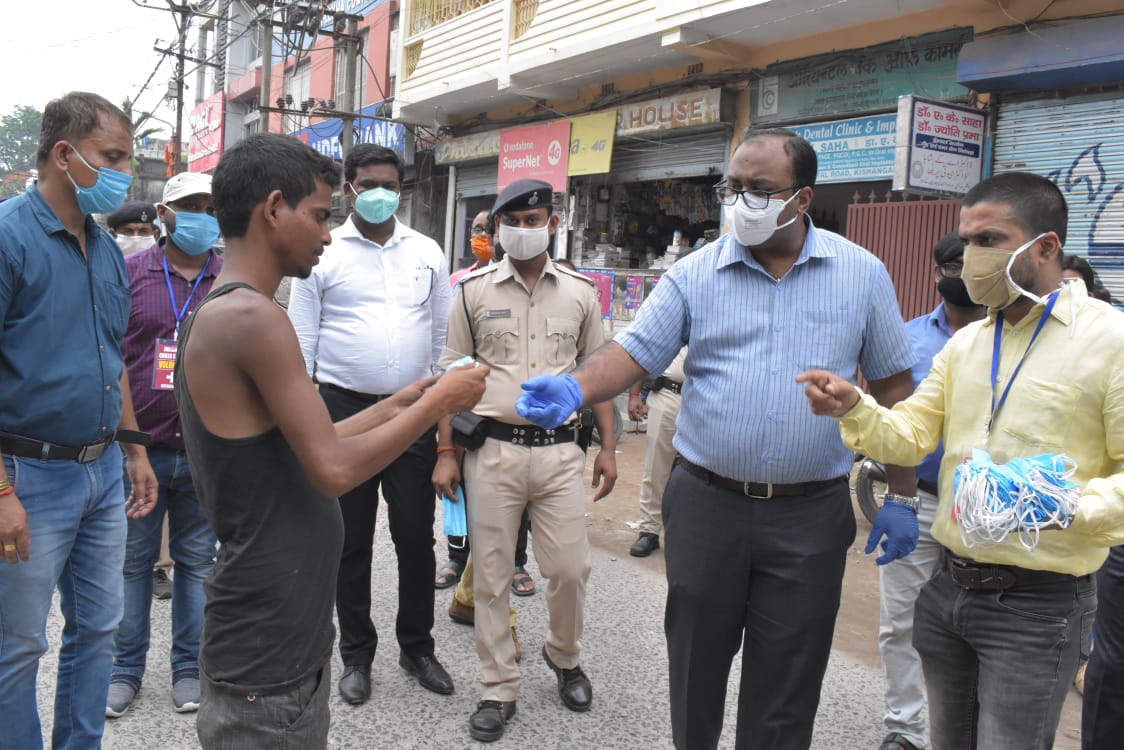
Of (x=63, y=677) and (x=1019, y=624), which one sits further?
(x=63, y=677)

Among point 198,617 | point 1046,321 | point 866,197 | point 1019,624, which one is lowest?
point 198,617

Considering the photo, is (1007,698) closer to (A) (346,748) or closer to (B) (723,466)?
(B) (723,466)

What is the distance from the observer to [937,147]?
734 cm

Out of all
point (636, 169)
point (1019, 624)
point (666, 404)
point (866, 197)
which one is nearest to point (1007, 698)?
point (1019, 624)

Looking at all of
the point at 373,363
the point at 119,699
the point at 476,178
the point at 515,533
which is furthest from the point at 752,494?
the point at 476,178

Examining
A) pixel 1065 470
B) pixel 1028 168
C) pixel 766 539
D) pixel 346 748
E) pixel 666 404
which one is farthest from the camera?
pixel 1028 168

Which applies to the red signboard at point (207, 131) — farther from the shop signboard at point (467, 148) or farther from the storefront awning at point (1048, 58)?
the storefront awning at point (1048, 58)

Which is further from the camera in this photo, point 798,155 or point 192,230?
point 192,230

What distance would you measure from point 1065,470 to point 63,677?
301cm

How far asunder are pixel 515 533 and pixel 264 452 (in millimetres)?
1941

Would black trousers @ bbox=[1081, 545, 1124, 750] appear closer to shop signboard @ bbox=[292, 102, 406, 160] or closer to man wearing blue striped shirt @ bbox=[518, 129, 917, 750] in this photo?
man wearing blue striped shirt @ bbox=[518, 129, 917, 750]

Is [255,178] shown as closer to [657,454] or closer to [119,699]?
[119,699]

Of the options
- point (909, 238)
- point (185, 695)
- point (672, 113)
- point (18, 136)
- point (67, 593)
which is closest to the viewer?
point (67, 593)

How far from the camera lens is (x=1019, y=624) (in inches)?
92.4
